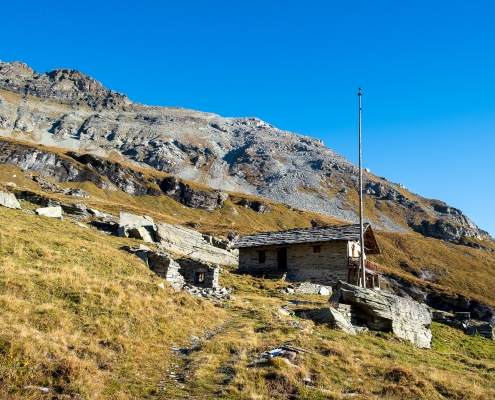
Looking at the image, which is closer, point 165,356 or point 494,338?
point 165,356

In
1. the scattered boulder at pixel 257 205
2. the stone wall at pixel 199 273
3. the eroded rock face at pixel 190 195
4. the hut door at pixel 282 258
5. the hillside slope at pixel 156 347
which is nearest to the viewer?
the hillside slope at pixel 156 347

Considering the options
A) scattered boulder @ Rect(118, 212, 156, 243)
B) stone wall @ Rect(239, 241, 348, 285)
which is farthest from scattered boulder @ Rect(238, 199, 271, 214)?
stone wall @ Rect(239, 241, 348, 285)

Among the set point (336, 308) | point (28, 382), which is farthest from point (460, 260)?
point (28, 382)

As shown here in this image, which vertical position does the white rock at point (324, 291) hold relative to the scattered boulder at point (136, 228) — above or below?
below

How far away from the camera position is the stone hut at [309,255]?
3972 cm

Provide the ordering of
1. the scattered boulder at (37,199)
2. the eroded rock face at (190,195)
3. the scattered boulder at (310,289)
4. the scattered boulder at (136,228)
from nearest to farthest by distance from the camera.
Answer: the scattered boulder at (310,289) → the scattered boulder at (136,228) → the scattered boulder at (37,199) → the eroded rock face at (190,195)

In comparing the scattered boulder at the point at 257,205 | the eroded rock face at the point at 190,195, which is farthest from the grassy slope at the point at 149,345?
the scattered boulder at the point at 257,205

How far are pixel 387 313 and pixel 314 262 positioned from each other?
64.8 ft

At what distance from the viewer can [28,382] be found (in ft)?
27.6

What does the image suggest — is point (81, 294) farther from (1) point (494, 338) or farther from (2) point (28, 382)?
(1) point (494, 338)

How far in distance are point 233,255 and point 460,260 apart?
89633 mm

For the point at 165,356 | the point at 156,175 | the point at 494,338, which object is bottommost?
the point at 494,338

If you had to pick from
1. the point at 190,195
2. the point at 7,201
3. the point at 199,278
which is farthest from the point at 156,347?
the point at 190,195

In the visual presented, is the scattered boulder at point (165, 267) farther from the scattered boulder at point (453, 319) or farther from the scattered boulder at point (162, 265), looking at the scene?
the scattered boulder at point (453, 319)
